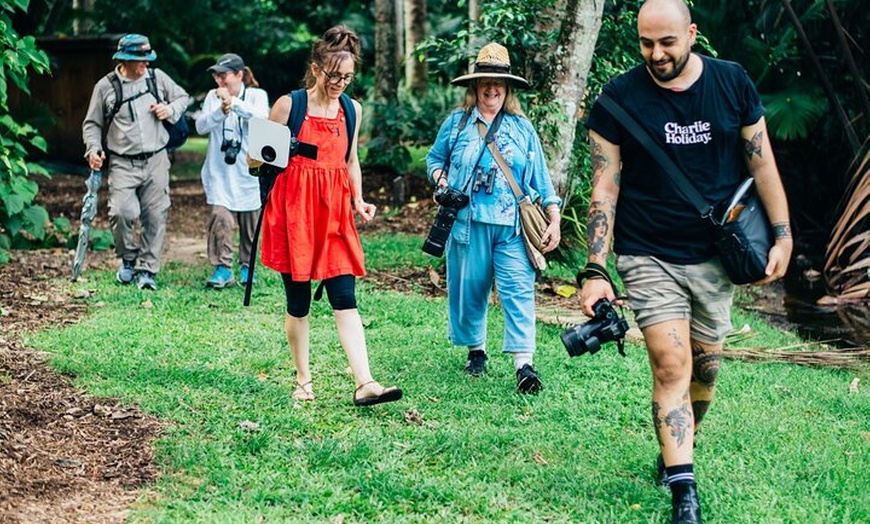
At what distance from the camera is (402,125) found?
16656 mm

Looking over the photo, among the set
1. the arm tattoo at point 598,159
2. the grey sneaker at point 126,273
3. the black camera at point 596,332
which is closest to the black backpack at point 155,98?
the grey sneaker at point 126,273

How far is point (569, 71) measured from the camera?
941 cm

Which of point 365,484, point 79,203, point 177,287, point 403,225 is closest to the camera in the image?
point 365,484

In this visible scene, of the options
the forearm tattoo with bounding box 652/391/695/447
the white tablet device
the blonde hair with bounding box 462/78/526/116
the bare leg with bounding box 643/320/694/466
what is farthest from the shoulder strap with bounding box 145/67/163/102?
the forearm tattoo with bounding box 652/391/695/447

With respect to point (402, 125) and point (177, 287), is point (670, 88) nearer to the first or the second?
point (177, 287)

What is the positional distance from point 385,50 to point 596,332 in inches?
514

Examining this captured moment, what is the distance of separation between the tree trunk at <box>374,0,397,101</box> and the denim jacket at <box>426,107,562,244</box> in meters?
10.4

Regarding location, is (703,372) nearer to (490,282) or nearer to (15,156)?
(490,282)

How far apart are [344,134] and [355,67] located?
0.37 meters

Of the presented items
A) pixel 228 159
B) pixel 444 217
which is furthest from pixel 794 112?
pixel 444 217

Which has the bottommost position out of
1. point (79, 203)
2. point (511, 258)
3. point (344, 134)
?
point (79, 203)

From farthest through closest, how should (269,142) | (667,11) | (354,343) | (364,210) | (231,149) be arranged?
(231,149) < (364,210) < (354,343) < (269,142) < (667,11)

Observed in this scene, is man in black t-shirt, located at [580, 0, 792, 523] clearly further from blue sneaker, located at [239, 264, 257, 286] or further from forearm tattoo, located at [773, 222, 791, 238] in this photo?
blue sneaker, located at [239, 264, 257, 286]

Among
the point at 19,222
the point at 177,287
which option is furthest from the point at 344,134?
the point at 19,222
